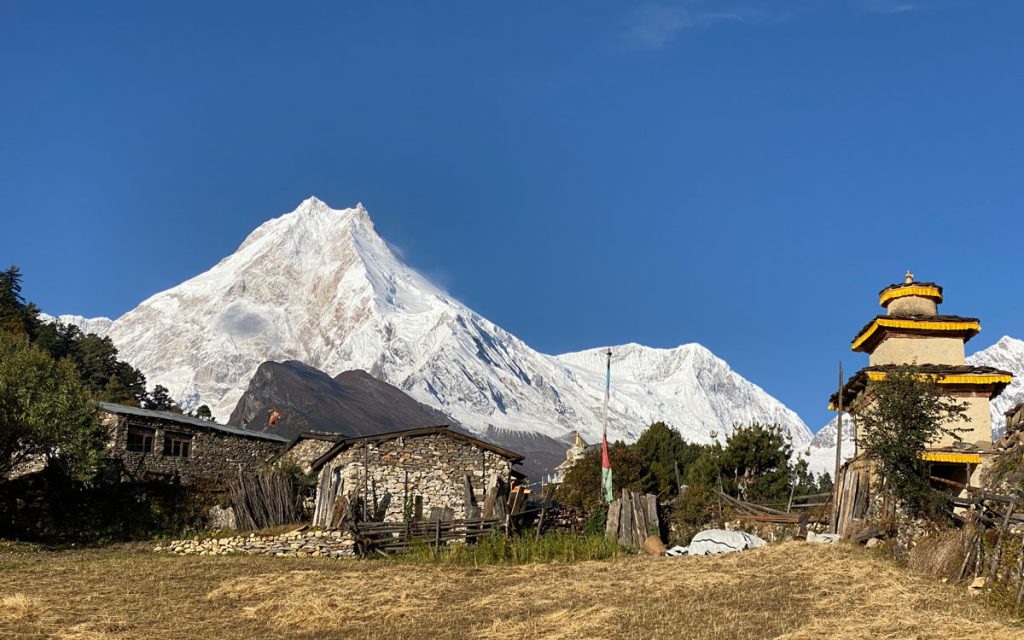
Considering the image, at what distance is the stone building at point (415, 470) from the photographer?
120 feet

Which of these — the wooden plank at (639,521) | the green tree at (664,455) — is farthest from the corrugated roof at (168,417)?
the wooden plank at (639,521)

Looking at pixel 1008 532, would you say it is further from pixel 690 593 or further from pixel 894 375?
pixel 894 375

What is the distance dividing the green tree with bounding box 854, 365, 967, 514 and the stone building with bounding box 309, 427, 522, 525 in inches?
599

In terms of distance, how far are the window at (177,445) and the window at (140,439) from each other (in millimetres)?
960

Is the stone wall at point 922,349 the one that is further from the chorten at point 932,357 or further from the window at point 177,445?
the window at point 177,445

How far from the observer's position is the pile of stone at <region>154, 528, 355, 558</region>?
94.6 feet

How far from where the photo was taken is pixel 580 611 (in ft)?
58.3

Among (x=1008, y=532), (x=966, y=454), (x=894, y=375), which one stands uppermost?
(x=894, y=375)

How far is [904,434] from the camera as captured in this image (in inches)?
1046

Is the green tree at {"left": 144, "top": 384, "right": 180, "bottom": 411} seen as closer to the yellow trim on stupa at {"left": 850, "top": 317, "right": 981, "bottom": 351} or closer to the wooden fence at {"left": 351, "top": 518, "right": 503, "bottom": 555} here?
the wooden fence at {"left": 351, "top": 518, "right": 503, "bottom": 555}

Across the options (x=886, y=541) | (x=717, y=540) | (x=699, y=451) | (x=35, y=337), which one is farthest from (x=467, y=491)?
(x=35, y=337)

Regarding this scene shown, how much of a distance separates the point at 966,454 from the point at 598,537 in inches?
502

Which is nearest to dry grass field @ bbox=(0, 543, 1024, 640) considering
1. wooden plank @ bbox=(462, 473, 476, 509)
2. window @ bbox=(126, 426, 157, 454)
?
wooden plank @ bbox=(462, 473, 476, 509)

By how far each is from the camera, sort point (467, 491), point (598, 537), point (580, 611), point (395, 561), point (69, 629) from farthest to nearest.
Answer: point (467, 491) < point (598, 537) < point (395, 561) < point (580, 611) < point (69, 629)
